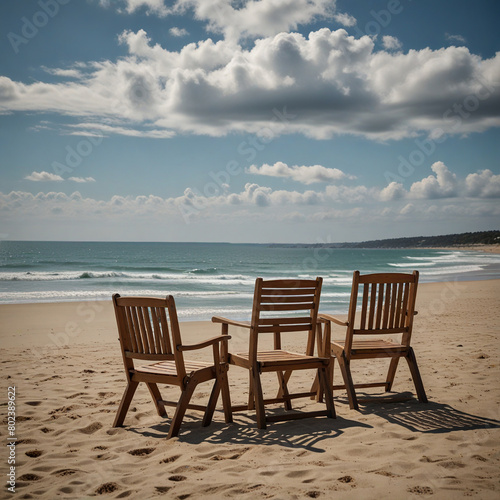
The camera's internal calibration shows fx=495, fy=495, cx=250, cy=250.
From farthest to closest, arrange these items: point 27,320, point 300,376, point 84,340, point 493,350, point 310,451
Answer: point 27,320, point 84,340, point 493,350, point 300,376, point 310,451

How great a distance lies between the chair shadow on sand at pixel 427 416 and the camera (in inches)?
157

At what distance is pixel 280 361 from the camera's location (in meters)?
4.07

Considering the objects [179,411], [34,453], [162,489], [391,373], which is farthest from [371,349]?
[34,453]

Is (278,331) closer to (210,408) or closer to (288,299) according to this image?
(288,299)

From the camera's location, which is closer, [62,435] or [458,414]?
[62,435]

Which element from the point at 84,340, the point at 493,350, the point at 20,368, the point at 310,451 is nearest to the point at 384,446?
the point at 310,451

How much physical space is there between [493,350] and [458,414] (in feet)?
10.8

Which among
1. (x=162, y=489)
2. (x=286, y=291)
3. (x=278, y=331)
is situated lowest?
(x=162, y=489)

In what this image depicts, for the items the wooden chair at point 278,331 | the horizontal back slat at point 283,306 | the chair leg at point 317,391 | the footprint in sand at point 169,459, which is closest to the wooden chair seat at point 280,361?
the wooden chair at point 278,331

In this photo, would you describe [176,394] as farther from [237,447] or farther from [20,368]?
[20,368]

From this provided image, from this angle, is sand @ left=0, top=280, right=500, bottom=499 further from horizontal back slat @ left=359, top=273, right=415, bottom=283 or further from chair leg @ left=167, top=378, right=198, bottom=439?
horizontal back slat @ left=359, top=273, right=415, bottom=283

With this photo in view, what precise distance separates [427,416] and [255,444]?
1635 mm

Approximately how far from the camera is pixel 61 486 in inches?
118

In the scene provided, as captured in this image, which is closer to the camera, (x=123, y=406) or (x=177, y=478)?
(x=177, y=478)
